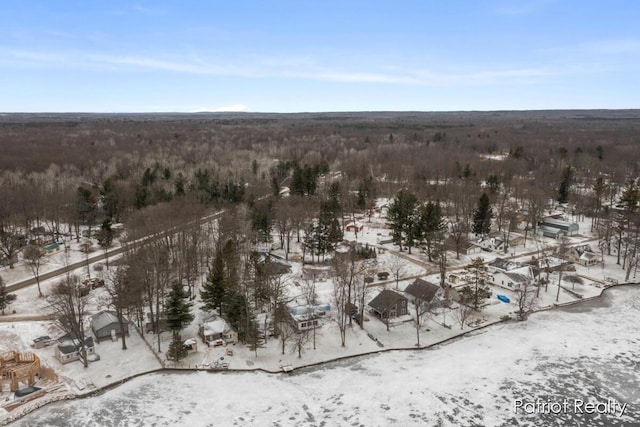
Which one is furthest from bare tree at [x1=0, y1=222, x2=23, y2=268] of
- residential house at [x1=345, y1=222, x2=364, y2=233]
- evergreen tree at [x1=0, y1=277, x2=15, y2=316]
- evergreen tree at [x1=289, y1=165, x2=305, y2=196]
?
evergreen tree at [x1=289, y1=165, x2=305, y2=196]

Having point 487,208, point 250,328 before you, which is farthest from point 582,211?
point 250,328

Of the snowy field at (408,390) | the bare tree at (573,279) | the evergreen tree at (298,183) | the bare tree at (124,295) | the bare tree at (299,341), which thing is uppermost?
the evergreen tree at (298,183)

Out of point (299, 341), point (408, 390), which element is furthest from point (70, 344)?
point (408, 390)

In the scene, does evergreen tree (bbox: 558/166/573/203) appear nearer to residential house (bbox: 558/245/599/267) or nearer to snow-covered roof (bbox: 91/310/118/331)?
residential house (bbox: 558/245/599/267)

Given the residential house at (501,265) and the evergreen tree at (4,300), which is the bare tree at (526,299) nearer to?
the residential house at (501,265)

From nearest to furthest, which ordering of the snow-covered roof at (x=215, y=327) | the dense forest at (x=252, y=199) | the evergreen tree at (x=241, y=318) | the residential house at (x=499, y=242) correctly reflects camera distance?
the evergreen tree at (x=241, y=318) < the snow-covered roof at (x=215, y=327) < the dense forest at (x=252, y=199) < the residential house at (x=499, y=242)

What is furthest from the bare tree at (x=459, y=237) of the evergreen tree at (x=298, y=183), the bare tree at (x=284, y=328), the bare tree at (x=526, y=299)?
the evergreen tree at (x=298, y=183)

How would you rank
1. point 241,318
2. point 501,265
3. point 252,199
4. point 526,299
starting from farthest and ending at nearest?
point 252,199, point 501,265, point 526,299, point 241,318

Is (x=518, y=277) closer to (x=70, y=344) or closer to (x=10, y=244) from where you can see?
(x=70, y=344)
